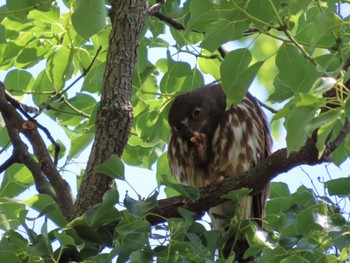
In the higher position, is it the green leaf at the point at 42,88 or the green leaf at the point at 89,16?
the green leaf at the point at 89,16

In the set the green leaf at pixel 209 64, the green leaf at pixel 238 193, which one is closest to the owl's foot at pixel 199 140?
the green leaf at pixel 209 64

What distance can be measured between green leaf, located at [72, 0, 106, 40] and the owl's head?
163cm

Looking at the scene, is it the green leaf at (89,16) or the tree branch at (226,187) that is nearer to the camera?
the green leaf at (89,16)

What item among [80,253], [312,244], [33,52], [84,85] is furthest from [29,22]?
[312,244]

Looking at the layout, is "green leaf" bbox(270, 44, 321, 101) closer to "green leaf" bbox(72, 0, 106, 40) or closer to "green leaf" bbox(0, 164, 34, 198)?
"green leaf" bbox(72, 0, 106, 40)

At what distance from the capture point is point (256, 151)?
5.52 m

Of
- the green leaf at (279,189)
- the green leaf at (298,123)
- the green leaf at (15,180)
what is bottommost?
the green leaf at (279,189)

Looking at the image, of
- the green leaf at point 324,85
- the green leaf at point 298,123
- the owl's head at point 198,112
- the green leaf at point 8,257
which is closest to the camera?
the green leaf at point 324,85

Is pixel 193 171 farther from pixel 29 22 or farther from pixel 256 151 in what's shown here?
pixel 29 22

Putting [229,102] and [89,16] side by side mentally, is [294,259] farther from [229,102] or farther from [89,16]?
[89,16]

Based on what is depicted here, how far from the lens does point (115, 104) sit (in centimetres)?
427

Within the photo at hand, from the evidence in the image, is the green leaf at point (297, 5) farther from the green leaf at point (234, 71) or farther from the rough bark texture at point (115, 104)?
the rough bark texture at point (115, 104)

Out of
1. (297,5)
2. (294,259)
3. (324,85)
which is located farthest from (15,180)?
(324,85)

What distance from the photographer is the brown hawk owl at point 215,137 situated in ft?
17.9
